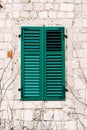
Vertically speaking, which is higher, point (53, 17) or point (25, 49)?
point (53, 17)

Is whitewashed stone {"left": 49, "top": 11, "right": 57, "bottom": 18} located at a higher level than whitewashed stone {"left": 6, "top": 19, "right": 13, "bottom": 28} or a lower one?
higher

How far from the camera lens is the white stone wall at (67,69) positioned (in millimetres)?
6875

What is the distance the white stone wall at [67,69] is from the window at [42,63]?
0.30ft

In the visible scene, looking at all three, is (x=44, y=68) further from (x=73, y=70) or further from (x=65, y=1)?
(x=65, y=1)

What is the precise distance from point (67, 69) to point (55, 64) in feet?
0.72

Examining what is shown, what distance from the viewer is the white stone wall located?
6875mm

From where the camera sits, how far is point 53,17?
22.7ft

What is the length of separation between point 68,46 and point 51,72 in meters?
0.52

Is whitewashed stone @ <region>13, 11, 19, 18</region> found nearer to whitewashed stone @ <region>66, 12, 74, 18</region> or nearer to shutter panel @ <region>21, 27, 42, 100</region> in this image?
shutter panel @ <region>21, 27, 42, 100</region>

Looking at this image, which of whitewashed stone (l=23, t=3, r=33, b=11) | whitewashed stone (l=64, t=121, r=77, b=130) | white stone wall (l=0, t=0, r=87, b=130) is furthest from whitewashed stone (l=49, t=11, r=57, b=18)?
whitewashed stone (l=64, t=121, r=77, b=130)

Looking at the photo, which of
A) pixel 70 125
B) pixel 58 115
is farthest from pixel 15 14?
pixel 70 125

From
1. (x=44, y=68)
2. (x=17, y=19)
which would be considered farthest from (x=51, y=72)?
(x=17, y=19)

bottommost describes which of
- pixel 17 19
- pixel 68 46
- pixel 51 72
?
pixel 51 72

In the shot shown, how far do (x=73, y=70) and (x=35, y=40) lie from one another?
817 mm
